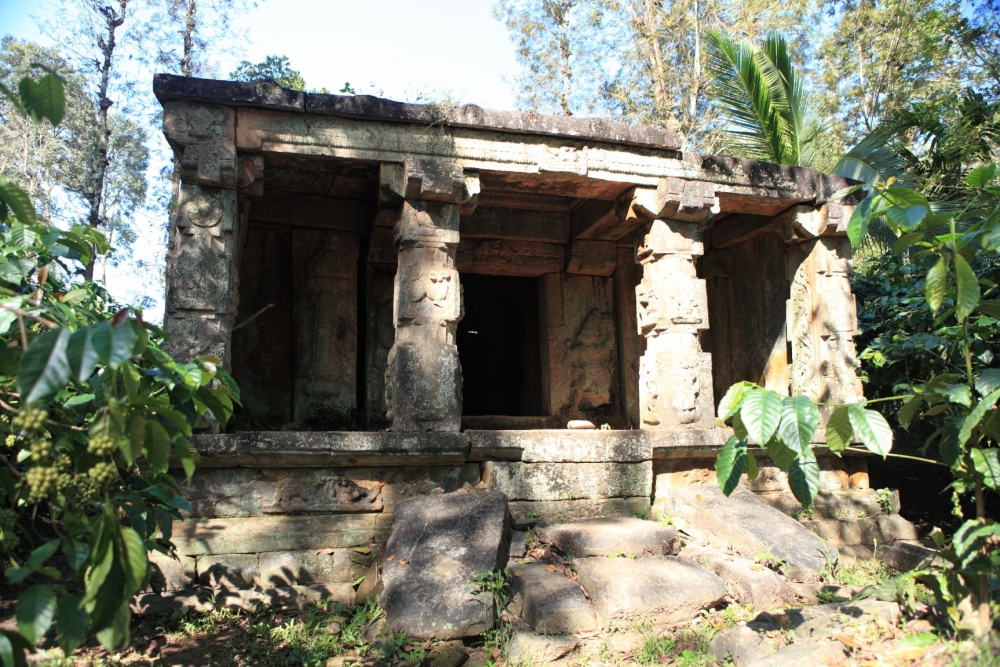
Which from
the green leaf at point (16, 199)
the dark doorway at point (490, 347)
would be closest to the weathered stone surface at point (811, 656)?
the green leaf at point (16, 199)

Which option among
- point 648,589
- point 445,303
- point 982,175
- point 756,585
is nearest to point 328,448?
point 445,303

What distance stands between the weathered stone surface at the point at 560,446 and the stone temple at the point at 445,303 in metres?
0.02

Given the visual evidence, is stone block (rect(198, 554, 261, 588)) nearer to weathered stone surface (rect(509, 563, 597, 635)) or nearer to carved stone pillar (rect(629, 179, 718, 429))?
weathered stone surface (rect(509, 563, 597, 635))

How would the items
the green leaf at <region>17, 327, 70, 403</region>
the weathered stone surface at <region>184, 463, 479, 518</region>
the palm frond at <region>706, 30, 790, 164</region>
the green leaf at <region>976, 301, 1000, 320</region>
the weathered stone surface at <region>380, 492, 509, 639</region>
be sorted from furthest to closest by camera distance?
1. the palm frond at <region>706, 30, 790, 164</region>
2. the weathered stone surface at <region>184, 463, 479, 518</region>
3. the weathered stone surface at <region>380, 492, 509, 639</region>
4. the green leaf at <region>976, 301, 1000, 320</region>
5. the green leaf at <region>17, 327, 70, 403</region>

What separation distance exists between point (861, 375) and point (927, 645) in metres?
4.96

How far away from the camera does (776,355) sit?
8.15 meters

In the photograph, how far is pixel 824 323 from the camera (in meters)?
7.16

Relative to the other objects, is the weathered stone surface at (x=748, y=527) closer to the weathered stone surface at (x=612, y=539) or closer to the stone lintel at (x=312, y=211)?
the weathered stone surface at (x=612, y=539)

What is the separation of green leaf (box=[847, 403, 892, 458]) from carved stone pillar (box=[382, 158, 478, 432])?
3395 millimetres

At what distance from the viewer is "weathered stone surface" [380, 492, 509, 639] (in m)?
4.11

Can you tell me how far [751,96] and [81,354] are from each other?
941 cm

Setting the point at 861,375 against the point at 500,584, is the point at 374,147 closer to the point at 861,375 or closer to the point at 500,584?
the point at 500,584

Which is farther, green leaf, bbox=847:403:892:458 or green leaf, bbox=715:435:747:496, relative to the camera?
green leaf, bbox=715:435:747:496

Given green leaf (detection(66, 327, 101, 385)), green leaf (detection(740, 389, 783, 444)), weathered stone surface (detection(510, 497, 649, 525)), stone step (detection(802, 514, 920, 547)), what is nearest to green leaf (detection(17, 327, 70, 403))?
green leaf (detection(66, 327, 101, 385))
